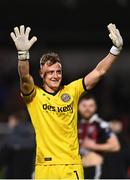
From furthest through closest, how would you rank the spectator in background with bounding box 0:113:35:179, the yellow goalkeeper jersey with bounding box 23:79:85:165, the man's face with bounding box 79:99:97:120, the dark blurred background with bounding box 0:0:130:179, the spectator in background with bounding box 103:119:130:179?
the dark blurred background with bounding box 0:0:130:179 → the spectator in background with bounding box 0:113:35:179 → the spectator in background with bounding box 103:119:130:179 → the man's face with bounding box 79:99:97:120 → the yellow goalkeeper jersey with bounding box 23:79:85:165

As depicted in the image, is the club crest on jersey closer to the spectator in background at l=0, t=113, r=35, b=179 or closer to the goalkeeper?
the goalkeeper

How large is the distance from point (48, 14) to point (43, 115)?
13.4 metres

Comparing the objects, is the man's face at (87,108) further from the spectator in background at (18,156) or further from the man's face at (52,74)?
the man's face at (52,74)

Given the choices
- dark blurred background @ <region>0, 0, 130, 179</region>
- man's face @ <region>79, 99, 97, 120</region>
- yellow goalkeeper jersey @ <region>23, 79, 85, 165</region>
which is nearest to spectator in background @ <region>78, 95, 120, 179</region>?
man's face @ <region>79, 99, 97, 120</region>

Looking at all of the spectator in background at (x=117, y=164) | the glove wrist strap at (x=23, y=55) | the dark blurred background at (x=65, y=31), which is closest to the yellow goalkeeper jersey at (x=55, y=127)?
the glove wrist strap at (x=23, y=55)

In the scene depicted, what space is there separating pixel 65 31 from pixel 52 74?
47.1 feet

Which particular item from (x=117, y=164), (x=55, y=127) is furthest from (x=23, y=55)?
(x=117, y=164)

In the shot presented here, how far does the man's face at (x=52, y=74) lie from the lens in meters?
8.32

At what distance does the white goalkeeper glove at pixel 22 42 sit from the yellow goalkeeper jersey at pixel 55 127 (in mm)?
456

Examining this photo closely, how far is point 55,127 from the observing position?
8.24 metres

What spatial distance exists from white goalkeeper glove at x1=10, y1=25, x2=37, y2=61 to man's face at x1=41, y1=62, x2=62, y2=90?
0.34 meters

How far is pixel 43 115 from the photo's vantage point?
830 cm

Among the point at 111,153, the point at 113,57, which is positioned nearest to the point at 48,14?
the point at 111,153

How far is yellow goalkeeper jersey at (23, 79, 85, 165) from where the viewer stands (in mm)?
8227
